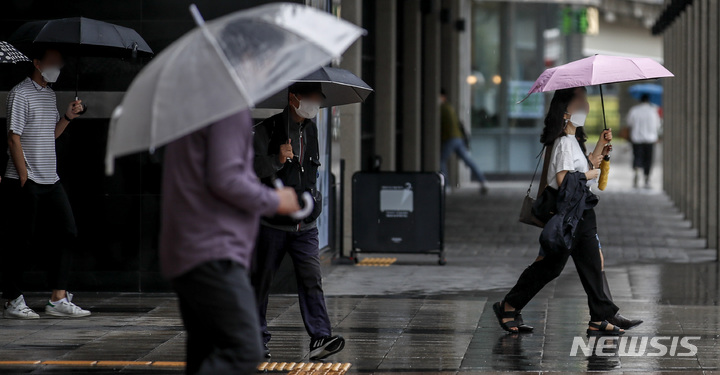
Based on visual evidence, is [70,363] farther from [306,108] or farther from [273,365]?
[306,108]

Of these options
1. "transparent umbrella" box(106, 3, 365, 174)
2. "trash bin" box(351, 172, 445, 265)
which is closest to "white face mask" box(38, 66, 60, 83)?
"transparent umbrella" box(106, 3, 365, 174)

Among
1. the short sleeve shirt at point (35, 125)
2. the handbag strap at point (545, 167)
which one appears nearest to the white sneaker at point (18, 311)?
the short sleeve shirt at point (35, 125)

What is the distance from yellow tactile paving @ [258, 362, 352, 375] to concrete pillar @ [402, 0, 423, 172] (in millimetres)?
12644

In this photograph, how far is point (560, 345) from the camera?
7816 millimetres

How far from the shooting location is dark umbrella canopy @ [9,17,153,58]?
8.53 meters

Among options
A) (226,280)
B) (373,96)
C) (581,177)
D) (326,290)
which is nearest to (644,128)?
(373,96)

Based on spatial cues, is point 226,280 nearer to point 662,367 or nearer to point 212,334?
point 212,334

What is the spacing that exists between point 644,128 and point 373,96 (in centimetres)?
1015

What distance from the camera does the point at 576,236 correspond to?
809cm

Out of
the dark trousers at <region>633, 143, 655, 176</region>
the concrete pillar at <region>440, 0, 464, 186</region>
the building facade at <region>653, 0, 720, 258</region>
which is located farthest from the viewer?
the dark trousers at <region>633, 143, 655, 176</region>

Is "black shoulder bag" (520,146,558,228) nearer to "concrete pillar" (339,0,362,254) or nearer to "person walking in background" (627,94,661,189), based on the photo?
"concrete pillar" (339,0,362,254)

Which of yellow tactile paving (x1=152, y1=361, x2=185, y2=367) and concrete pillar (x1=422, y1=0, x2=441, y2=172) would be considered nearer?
yellow tactile paving (x1=152, y1=361, x2=185, y2=367)

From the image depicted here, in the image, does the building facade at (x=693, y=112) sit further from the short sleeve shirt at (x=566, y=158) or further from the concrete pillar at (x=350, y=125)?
the short sleeve shirt at (x=566, y=158)

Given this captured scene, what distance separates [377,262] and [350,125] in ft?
4.80
